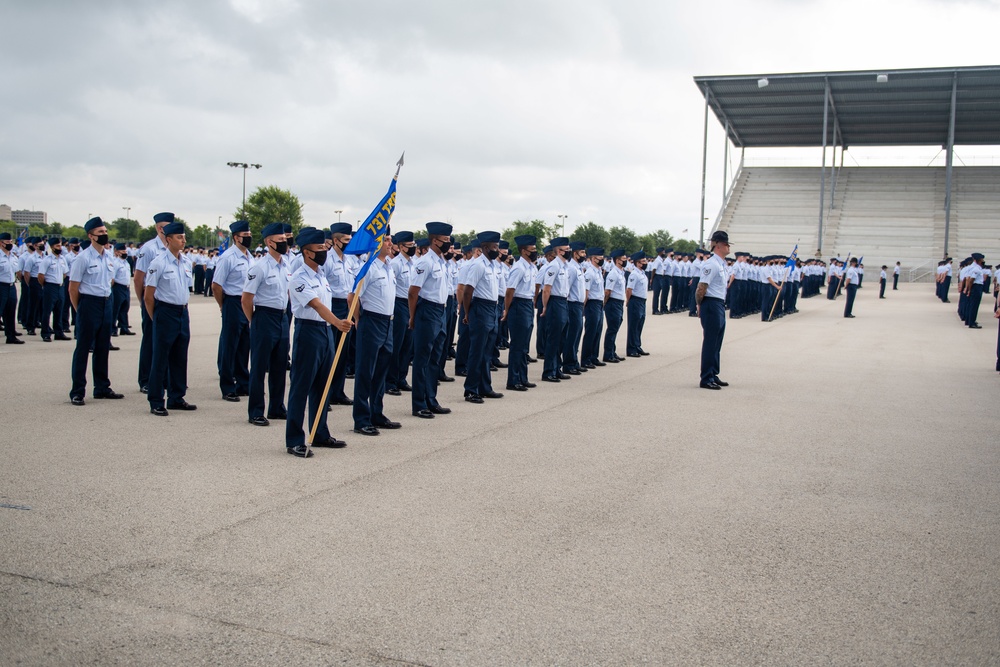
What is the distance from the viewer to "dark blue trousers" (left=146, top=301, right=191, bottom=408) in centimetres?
873

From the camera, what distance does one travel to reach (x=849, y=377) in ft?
41.9

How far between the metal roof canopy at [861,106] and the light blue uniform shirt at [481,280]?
134 ft

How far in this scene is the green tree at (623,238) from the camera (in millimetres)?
73500

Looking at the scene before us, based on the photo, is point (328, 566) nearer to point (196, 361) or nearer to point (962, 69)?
point (196, 361)

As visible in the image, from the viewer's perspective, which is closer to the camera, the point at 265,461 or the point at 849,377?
the point at 265,461

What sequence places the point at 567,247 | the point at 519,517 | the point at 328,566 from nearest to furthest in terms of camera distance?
the point at 328,566 → the point at 519,517 → the point at 567,247

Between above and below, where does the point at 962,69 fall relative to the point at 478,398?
above

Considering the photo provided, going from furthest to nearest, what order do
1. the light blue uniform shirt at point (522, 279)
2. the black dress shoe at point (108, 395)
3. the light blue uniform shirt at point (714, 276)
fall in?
the light blue uniform shirt at point (714, 276) → the light blue uniform shirt at point (522, 279) → the black dress shoe at point (108, 395)

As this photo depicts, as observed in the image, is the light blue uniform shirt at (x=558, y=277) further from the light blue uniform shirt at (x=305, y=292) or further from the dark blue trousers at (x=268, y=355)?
the light blue uniform shirt at (x=305, y=292)

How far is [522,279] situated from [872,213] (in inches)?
2047

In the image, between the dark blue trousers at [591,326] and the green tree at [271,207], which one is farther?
the green tree at [271,207]

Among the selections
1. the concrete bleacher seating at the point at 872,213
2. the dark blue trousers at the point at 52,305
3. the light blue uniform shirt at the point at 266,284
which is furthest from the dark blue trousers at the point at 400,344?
the concrete bleacher seating at the point at 872,213

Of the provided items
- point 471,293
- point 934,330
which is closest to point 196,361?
point 471,293

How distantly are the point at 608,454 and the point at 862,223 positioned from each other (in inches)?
2116
